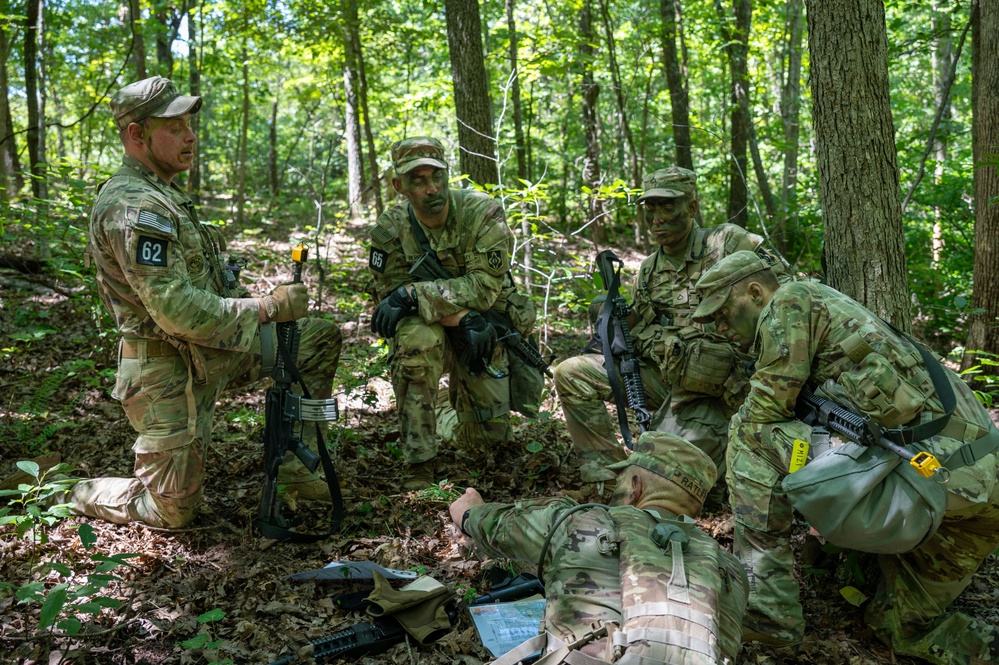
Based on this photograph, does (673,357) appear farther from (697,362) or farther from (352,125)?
(352,125)

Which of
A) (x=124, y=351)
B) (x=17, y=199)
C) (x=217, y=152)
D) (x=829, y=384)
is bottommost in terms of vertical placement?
(x=829, y=384)

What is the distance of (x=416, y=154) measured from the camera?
16.7 ft

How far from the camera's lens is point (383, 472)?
5195 mm

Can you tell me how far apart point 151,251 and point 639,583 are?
2.97m

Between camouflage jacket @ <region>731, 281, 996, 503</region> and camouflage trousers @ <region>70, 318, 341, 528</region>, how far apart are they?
9.86 feet

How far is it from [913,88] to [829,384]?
A: 26596 mm

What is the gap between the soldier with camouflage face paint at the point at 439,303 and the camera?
5.00 metres

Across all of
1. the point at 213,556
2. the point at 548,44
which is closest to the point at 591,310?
the point at 213,556

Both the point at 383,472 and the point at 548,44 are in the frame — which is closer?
the point at 383,472

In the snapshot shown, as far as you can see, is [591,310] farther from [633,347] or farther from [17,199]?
[17,199]

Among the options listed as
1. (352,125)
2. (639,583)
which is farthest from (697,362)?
(352,125)

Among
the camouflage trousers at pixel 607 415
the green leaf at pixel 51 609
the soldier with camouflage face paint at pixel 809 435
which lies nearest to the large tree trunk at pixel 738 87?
the camouflage trousers at pixel 607 415

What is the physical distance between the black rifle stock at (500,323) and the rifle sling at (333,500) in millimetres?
1259

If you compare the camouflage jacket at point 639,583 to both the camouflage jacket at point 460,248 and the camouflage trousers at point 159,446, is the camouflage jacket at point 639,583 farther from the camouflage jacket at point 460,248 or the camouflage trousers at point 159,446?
the camouflage jacket at point 460,248
